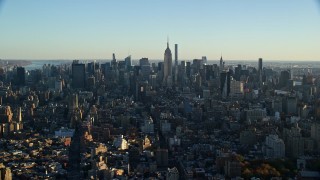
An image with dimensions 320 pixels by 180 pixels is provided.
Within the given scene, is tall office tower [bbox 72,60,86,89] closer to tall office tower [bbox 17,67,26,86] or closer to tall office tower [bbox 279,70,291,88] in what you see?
tall office tower [bbox 17,67,26,86]

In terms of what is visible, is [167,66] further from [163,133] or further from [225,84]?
[163,133]

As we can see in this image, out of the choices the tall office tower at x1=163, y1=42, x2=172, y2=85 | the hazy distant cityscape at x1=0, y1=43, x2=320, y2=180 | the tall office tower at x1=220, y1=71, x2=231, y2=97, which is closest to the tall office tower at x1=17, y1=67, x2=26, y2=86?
the hazy distant cityscape at x1=0, y1=43, x2=320, y2=180

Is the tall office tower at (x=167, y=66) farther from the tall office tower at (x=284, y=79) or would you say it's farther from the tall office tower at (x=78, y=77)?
the tall office tower at (x=284, y=79)

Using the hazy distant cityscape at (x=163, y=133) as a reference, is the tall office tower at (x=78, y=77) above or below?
above

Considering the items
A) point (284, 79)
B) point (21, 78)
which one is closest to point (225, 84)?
point (284, 79)

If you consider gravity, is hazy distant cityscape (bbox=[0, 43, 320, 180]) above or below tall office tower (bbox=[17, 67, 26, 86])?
below

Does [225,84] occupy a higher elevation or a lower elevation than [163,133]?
higher

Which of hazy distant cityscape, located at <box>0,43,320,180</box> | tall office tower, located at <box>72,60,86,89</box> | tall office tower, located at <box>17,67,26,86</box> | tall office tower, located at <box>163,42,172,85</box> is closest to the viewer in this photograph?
hazy distant cityscape, located at <box>0,43,320,180</box>

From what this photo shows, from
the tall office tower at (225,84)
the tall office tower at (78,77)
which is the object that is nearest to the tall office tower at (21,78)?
the tall office tower at (78,77)

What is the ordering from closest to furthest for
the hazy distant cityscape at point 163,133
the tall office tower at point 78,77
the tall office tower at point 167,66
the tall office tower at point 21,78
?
the hazy distant cityscape at point 163,133
the tall office tower at point 78,77
the tall office tower at point 21,78
the tall office tower at point 167,66

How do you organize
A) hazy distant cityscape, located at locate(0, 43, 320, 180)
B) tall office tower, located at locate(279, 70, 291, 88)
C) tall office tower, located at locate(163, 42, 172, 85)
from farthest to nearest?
1. tall office tower, located at locate(163, 42, 172, 85)
2. tall office tower, located at locate(279, 70, 291, 88)
3. hazy distant cityscape, located at locate(0, 43, 320, 180)

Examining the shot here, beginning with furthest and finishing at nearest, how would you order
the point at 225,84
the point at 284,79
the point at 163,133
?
the point at 284,79 → the point at 225,84 → the point at 163,133

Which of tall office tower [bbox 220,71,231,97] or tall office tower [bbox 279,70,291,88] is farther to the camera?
tall office tower [bbox 279,70,291,88]
